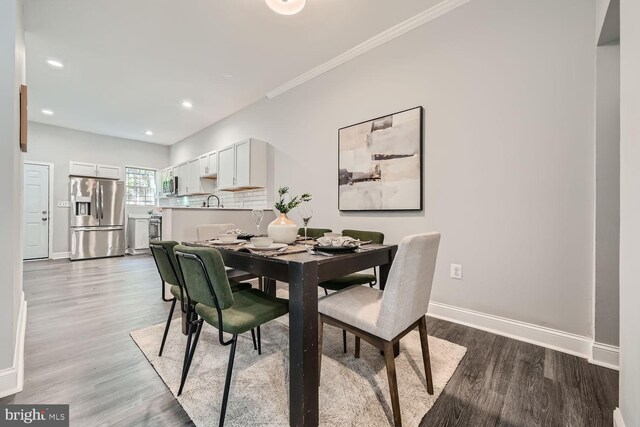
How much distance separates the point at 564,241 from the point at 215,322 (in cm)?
235

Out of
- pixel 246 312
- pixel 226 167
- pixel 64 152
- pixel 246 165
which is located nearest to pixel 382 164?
pixel 246 312

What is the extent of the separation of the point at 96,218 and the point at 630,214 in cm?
779

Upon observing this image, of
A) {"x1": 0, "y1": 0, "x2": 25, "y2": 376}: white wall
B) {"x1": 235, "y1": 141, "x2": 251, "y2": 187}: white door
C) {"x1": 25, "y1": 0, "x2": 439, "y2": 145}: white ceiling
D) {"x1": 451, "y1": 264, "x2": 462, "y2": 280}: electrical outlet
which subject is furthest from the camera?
{"x1": 235, "y1": 141, "x2": 251, "y2": 187}: white door

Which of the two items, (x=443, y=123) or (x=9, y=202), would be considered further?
(x=443, y=123)

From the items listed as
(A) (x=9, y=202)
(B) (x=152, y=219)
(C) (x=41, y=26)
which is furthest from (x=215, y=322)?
(B) (x=152, y=219)

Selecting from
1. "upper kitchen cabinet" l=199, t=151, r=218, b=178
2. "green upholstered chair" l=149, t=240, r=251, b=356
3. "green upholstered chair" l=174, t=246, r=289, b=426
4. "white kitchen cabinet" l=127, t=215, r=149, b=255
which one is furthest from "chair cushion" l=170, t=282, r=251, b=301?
"white kitchen cabinet" l=127, t=215, r=149, b=255

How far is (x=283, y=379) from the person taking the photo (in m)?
1.54

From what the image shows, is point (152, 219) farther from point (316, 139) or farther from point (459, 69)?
point (459, 69)

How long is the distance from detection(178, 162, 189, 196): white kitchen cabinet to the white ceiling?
146 centimetres

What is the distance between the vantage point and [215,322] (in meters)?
1.31

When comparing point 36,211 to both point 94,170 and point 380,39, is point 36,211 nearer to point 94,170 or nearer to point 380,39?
point 94,170

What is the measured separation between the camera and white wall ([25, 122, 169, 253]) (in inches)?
220

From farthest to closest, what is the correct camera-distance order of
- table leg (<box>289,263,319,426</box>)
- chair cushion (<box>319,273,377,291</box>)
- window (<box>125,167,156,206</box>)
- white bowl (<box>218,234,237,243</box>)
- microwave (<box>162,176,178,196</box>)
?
window (<box>125,167,156,206</box>) → microwave (<box>162,176,178,196</box>) → chair cushion (<box>319,273,377,291</box>) → white bowl (<box>218,234,237,243</box>) → table leg (<box>289,263,319,426</box>)

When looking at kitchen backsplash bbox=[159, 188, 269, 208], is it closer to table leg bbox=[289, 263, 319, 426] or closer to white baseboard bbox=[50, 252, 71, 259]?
white baseboard bbox=[50, 252, 71, 259]
